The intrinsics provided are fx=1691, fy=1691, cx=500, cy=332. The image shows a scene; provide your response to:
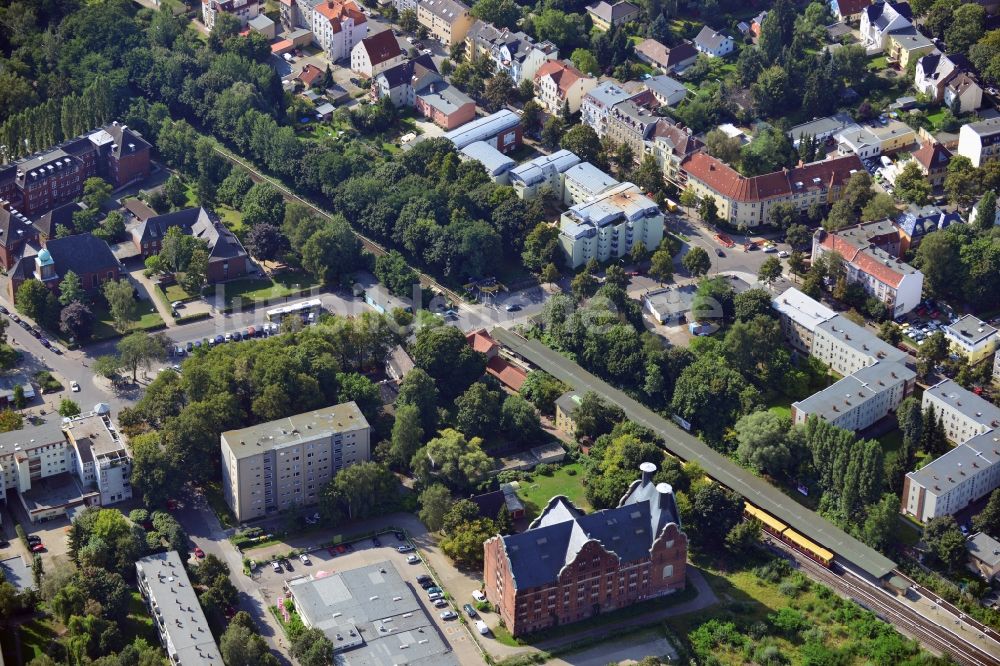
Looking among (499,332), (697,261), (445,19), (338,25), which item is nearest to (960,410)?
(697,261)

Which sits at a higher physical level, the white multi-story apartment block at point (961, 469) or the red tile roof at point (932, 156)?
the red tile roof at point (932, 156)

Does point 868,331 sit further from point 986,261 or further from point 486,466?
point 486,466

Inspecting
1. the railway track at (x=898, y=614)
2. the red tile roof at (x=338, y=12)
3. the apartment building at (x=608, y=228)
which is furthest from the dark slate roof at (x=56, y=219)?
the railway track at (x=898, y=614)

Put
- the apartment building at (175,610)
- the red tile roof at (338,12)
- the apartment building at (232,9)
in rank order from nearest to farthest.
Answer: the apartment building at (175,610)
the red tile roof at (338,12)
the apartment building at (232,9)

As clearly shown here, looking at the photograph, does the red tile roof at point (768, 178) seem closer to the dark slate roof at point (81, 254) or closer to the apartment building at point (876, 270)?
the apartment building at point (876, 270)

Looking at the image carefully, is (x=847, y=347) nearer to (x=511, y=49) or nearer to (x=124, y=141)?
(x=511, y=49)

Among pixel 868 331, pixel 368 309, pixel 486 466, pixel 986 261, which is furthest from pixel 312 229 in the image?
pixel 986 261
